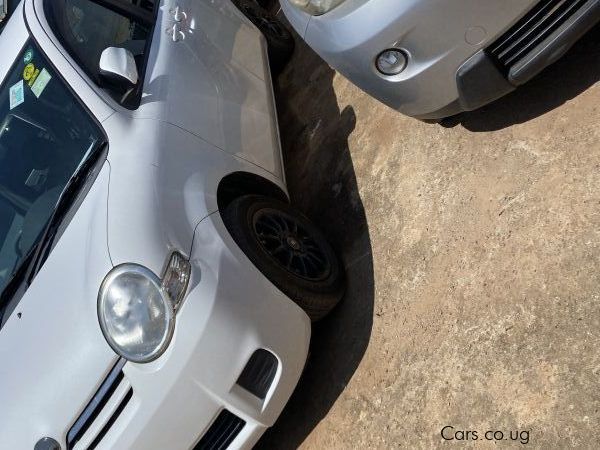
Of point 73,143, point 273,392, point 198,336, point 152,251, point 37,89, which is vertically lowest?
point 273,392

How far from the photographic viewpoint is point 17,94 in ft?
11.3

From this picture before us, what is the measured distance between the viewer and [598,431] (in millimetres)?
2311

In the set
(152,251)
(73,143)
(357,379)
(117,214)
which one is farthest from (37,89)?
(357,379)

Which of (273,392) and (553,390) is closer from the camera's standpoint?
(553,390)

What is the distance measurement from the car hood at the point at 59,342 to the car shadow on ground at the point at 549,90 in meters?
1.85

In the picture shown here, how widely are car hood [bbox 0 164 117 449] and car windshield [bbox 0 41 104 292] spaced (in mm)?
249

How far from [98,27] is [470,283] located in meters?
2.40

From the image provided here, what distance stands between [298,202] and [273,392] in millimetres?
1632

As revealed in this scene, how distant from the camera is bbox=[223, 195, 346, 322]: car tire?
3068 millimetres

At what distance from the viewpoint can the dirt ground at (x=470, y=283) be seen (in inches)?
101

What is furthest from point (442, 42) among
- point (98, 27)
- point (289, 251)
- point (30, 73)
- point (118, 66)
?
point (30, 73)

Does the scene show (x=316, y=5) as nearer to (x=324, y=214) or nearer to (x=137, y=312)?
(x=324, y=214)

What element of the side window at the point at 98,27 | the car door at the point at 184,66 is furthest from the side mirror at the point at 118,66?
the side window at the point at 98,27

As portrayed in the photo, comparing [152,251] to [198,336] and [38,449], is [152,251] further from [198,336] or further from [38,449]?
[38,449]
